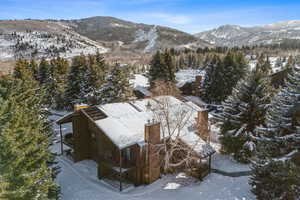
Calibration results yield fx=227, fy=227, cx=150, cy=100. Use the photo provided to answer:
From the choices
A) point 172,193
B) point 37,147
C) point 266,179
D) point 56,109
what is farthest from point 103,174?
point 56,109

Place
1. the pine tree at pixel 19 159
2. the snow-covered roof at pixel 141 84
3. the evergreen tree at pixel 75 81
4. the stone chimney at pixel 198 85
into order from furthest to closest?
the stone chimney at pixel 198 85 < the snow-covered roof at pixel 141 84 < the evergreen tree at pixel 75 81 < the pine tree at pixel 19 159

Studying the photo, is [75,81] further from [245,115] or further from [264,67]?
[264,67]

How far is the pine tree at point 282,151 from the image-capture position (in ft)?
40.1

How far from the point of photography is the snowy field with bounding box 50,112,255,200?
49.6ft

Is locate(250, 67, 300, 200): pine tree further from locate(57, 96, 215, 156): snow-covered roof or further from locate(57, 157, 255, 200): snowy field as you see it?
locate(57, 96, 215, 156): snow-covered roof

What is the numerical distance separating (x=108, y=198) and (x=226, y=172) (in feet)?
29.7

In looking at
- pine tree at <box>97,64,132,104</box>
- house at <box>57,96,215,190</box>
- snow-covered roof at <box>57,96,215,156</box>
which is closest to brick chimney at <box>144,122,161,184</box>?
house at <box>57,96,215,190</box>

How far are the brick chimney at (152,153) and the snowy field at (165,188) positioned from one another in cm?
63

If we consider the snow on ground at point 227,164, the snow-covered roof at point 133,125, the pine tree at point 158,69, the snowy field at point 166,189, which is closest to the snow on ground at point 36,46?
the pine tree at point 158,69

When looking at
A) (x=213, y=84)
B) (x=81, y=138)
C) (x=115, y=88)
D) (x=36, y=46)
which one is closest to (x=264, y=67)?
(x=213, y=84)

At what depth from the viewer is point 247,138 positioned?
59.7 feet

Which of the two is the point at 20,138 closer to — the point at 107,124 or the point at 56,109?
the point at 107,124

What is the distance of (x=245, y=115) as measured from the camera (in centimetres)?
1861

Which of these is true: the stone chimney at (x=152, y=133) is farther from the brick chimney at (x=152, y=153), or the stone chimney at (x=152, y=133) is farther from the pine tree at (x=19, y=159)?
the pine tree at (x=19, y=159)
